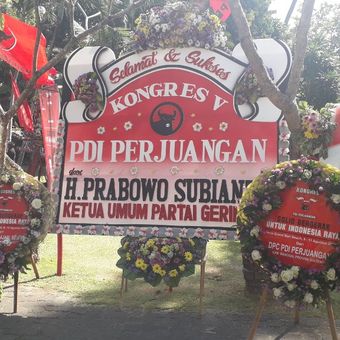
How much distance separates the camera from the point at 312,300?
3662mm

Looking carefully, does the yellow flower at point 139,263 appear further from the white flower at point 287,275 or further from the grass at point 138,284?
the white flower at point 287,275

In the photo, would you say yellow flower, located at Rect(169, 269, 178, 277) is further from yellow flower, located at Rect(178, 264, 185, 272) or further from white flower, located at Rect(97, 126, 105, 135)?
white flower, located at Rect(97, 126, 105, 135)

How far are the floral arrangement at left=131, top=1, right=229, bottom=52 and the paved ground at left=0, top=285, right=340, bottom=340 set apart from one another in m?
2.68

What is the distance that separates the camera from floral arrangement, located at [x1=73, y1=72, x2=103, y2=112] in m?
5.17

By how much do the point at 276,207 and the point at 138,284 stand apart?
2495 mm

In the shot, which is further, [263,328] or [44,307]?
[44,307]

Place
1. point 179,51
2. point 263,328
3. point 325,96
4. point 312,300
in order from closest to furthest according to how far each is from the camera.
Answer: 1. point 312,300
2. point 263,328
3. point 179,51
4. point 325,96

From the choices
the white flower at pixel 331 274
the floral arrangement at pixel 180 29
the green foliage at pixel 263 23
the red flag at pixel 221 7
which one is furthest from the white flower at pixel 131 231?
the green foliage at pixel 263 23

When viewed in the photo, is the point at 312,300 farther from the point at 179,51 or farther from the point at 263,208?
the point at 179,51

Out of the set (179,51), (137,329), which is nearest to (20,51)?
(179,51)

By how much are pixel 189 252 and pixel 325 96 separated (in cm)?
784

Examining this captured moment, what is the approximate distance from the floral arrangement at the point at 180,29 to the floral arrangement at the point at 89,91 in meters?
0.60

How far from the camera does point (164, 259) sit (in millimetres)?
4777

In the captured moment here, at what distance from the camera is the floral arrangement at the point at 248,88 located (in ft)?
15.7
